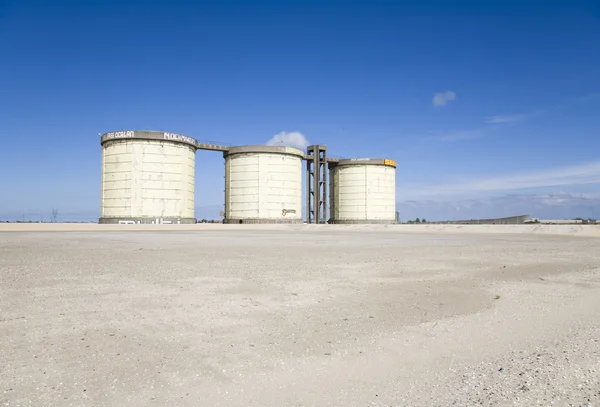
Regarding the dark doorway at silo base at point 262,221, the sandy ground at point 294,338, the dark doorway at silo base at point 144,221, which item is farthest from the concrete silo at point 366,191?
the sandy ground at point 294,338

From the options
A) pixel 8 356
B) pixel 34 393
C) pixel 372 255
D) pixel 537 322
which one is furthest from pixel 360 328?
pixel 372 255

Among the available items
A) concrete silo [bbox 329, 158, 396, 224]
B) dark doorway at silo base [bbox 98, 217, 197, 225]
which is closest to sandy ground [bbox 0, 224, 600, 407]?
dark doorway at silo base [bbox 98, 217, 197, 225]

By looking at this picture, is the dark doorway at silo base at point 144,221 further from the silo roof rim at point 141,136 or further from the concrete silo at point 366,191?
the concrete silo at point 366,191

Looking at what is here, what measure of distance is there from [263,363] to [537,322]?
5.16m

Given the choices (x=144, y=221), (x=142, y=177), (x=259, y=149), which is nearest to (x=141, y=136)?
(x=142, y=177)

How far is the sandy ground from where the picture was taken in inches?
178

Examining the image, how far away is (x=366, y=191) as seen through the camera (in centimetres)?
7488

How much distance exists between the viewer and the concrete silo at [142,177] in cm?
5375

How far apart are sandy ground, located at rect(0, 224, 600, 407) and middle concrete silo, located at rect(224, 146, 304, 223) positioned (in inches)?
1962

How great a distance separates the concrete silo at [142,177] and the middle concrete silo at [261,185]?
9742 millimetres

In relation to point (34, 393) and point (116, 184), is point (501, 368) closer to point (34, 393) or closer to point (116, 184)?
point (34, 393)

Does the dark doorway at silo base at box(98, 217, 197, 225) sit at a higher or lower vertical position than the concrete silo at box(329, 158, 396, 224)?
lower

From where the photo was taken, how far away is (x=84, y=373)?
195 inches

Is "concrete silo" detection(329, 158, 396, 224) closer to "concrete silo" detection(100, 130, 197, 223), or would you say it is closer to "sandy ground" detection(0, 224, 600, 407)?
"concrete silo" detection(100, 130, 197, 223)
